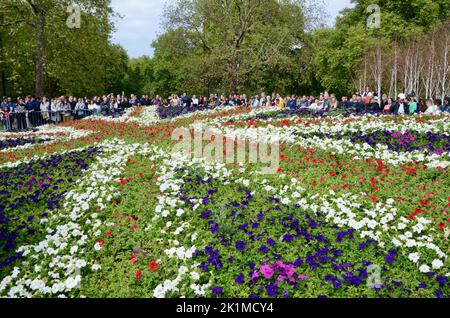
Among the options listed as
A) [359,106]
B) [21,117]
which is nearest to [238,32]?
[21,117]

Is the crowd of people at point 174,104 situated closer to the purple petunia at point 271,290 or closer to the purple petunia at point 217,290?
the purple petunia at point 271,290

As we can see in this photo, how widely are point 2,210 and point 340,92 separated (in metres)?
56.7

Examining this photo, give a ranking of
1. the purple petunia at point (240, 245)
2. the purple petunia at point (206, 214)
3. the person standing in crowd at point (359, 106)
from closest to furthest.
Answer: the purple petunia at point (240, 245), the purple petunia at point (206, 214), the person standing in crowd at point (359, 106)

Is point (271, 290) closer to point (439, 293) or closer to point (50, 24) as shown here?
point (439, 293)

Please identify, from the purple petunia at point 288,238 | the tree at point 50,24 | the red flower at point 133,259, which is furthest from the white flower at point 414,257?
the tree at point 50,24

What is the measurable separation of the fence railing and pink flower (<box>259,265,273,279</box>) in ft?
74.8

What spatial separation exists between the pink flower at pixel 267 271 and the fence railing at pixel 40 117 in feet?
74.8

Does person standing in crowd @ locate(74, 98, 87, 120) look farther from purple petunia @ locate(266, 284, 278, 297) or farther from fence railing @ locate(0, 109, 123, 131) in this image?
purple petunia @ locate(266, 284, 278, 297)

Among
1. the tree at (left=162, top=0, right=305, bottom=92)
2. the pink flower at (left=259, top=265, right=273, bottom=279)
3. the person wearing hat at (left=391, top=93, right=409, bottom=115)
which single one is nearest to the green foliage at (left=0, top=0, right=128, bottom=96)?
the tree at (left=162, top=0, right=305, bottom=92)

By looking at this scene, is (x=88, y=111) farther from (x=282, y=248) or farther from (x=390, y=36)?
(x=390, y=36)

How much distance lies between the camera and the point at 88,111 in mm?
28797

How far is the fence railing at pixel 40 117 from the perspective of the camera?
25.1m

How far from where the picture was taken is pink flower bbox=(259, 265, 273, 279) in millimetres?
5188

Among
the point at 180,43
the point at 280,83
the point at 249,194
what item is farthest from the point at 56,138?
the point at 280,83
